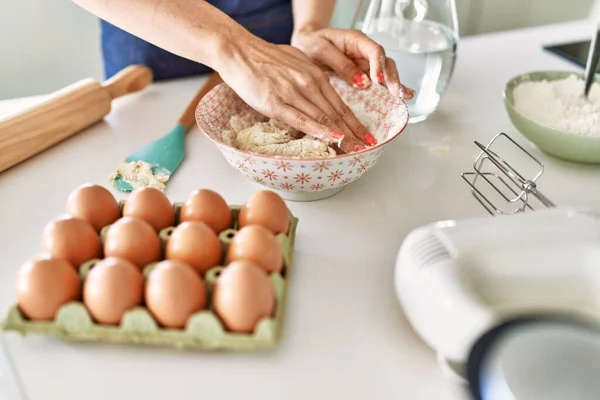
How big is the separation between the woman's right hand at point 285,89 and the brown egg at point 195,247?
235mm

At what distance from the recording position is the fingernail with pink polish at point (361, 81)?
2.77 feet

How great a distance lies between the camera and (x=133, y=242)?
0.55m

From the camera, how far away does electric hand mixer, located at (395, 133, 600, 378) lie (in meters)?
0.48

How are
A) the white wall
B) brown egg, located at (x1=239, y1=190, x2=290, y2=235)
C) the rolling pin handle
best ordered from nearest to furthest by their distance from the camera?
1. brown egg, located at (x1=239, y1=190, x2=290, y2=235)
2. the rolling pin handle
3. the white wall

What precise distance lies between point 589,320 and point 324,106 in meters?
0.43

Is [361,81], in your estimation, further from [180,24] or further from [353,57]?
[180,24]

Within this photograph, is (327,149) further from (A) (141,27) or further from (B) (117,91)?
(B) (117,91)

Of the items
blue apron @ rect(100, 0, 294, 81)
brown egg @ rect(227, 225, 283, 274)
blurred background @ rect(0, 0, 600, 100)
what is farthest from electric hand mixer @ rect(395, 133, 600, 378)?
blurred background @ rect(0, 0, 600, 100)

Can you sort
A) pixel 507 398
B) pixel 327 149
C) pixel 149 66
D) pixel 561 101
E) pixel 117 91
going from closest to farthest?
pixel 507 398
pixel 327 149
pixel 561 101
pixel 117 91
pixel 149 66

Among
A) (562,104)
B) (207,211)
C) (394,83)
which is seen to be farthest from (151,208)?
(562,104)

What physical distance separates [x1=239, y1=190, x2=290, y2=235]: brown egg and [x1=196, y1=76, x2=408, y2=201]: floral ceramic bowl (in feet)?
0.18

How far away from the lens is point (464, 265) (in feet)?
1.65

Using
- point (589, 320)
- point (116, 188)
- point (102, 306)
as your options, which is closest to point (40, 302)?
point (102, 306)

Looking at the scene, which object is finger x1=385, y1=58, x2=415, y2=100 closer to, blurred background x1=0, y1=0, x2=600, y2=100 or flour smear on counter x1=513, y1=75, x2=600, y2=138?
flour smear on counter x1=513, y1=75, x2=600, y2=138
